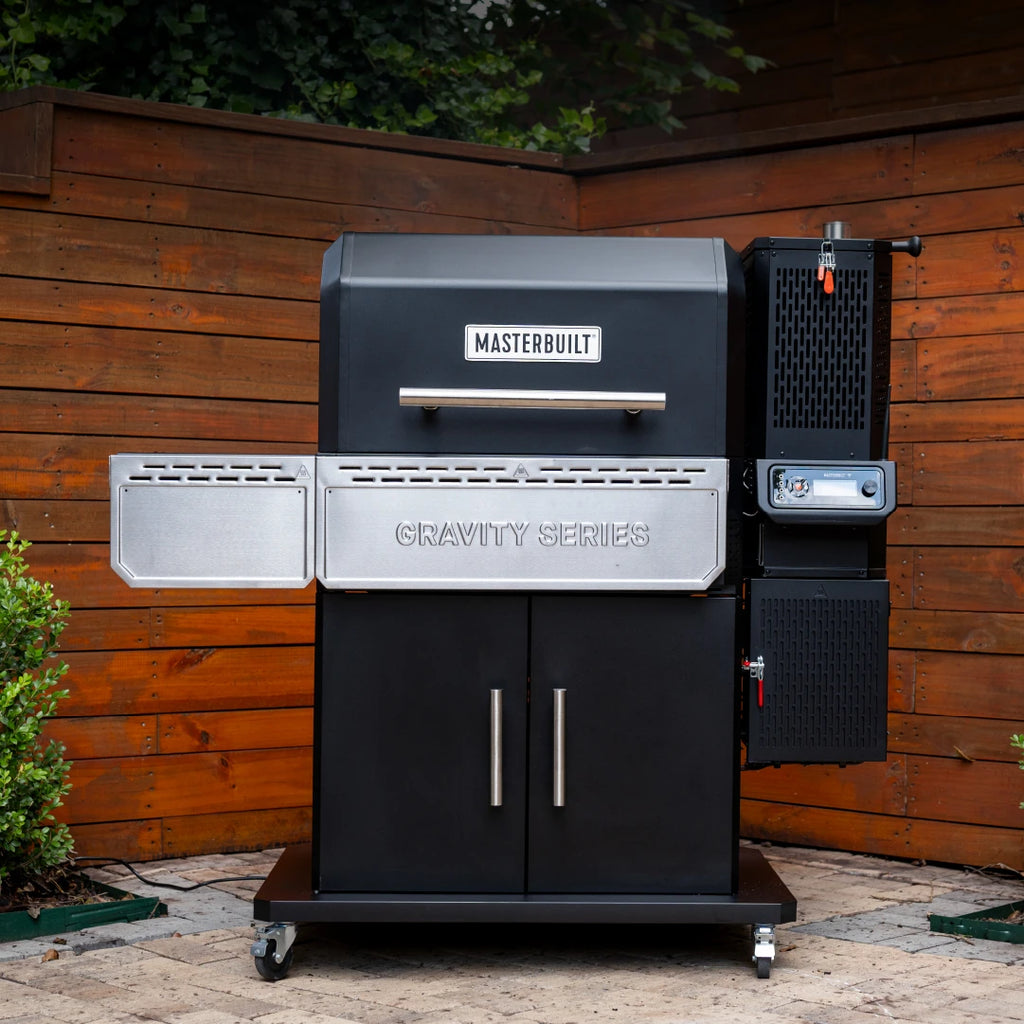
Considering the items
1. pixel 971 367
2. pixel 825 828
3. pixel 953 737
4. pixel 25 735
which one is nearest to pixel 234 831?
pixel 25 735

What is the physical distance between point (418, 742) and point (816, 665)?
0.89m

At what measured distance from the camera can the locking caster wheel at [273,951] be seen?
9.86 ft

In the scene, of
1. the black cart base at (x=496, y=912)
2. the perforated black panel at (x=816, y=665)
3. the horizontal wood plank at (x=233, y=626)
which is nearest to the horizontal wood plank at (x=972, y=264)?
the perforated black panel at (x=816, y=665)

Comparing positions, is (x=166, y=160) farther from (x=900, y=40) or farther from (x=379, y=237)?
(x=900, y=40)

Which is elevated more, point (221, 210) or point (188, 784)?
point (221, 210)

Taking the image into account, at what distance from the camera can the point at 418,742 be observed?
10.2ft

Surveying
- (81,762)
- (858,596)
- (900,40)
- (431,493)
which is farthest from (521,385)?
(900,40)

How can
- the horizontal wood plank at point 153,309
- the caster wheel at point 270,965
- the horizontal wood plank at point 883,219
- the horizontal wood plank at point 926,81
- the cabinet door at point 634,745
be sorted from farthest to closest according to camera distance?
the horizontal wood plank at point 926,81, the horizontal wood plank at point 883,219, the horizontal wood plank at point 153,309, the cabinet door at point 634,745, the caster wheel at point 270,965

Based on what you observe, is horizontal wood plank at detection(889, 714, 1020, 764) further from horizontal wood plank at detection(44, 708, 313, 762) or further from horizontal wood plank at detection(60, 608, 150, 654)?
horizontal wood plank at detection(60, 608, 150, 654)

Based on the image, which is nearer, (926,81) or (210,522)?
(210,522)

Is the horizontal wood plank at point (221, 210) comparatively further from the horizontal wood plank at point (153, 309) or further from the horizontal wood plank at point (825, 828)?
the horizontal wood plank at point (825, 828)

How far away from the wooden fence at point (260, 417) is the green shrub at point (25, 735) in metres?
0.40

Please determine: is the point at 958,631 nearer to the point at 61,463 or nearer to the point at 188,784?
the point at 188,784

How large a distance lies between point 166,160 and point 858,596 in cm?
235
